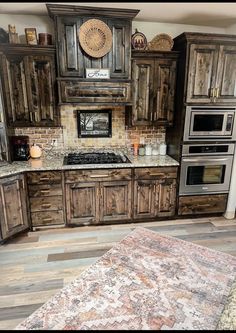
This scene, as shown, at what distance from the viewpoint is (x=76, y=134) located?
140 inches

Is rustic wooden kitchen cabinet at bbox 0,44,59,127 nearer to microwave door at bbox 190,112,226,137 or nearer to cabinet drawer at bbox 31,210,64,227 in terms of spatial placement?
cabinet drawer at bbox 31,210,64,227

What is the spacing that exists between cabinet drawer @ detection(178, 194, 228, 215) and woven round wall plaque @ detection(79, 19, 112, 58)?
7.35 feet

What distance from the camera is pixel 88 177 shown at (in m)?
3.12

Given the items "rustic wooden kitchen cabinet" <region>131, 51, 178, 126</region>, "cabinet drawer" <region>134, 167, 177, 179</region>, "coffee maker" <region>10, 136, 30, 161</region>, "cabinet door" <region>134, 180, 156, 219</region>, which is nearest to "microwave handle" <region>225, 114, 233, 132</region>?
"rustic wooden kitchen cabinet" <region>131, 51, 178, 126</region>

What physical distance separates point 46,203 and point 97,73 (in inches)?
70.8

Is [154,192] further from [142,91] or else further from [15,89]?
[15,89]

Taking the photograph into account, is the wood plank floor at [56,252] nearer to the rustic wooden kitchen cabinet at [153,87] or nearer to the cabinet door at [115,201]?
the cabinet door at [115,201]

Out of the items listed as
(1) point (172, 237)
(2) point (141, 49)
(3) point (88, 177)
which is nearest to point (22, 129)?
(3) point (88, 177)

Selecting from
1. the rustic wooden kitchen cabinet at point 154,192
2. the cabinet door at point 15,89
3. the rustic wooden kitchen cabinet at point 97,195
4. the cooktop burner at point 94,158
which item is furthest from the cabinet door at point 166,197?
the cabinet door at point 15,89

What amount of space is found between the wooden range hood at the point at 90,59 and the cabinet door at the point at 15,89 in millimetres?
492

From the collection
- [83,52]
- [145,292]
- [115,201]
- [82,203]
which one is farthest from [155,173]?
[83,52]

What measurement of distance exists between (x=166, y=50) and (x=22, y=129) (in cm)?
226

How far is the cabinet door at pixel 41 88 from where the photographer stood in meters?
2.99

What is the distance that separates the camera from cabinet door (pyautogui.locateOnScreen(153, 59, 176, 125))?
127 inches
